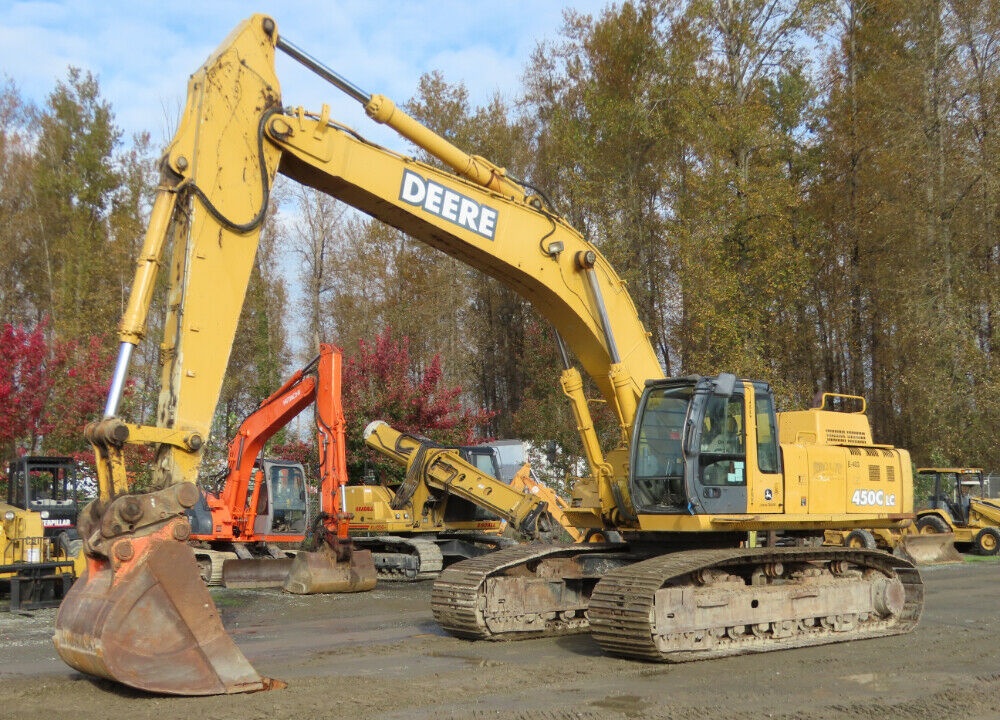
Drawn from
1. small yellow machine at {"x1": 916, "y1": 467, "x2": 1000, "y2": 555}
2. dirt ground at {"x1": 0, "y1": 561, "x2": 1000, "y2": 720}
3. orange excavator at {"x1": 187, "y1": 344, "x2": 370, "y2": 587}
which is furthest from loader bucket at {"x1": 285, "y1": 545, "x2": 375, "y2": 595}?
small yellow machine at {"x1": 916, "y1": 467, "x2": 1000, "y2": 555}

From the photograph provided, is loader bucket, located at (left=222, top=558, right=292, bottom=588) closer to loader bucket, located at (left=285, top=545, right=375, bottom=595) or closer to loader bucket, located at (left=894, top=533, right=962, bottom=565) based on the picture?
loader bucket, located at (left=285, top=545, right=375, bottom=595)

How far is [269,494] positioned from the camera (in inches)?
725

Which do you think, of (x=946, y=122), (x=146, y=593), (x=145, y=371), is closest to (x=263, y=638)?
(x=146, y=593)

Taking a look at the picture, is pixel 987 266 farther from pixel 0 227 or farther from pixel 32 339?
pixel 0 227

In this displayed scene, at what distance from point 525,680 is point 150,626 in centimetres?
273

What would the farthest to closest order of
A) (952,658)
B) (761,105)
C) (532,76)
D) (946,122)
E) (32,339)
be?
(532,76)
(946,122)
(761,105)
(32,339)
(952,658)

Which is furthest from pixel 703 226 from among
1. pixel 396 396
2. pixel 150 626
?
pixel 150 626

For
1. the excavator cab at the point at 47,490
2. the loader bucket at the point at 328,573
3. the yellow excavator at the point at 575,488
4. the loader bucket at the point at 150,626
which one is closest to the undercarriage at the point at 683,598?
the yellow excavator at the point at 575,488

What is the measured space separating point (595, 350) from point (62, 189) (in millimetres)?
32046

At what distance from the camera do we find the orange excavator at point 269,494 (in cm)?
1426

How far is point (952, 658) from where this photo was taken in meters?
8.71

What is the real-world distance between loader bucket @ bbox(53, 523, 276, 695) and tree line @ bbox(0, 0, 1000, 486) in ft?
59.0

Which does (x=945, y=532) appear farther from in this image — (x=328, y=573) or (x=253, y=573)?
(x=253, y=573)

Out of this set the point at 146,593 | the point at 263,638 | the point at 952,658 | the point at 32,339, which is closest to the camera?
the point at 146,593
